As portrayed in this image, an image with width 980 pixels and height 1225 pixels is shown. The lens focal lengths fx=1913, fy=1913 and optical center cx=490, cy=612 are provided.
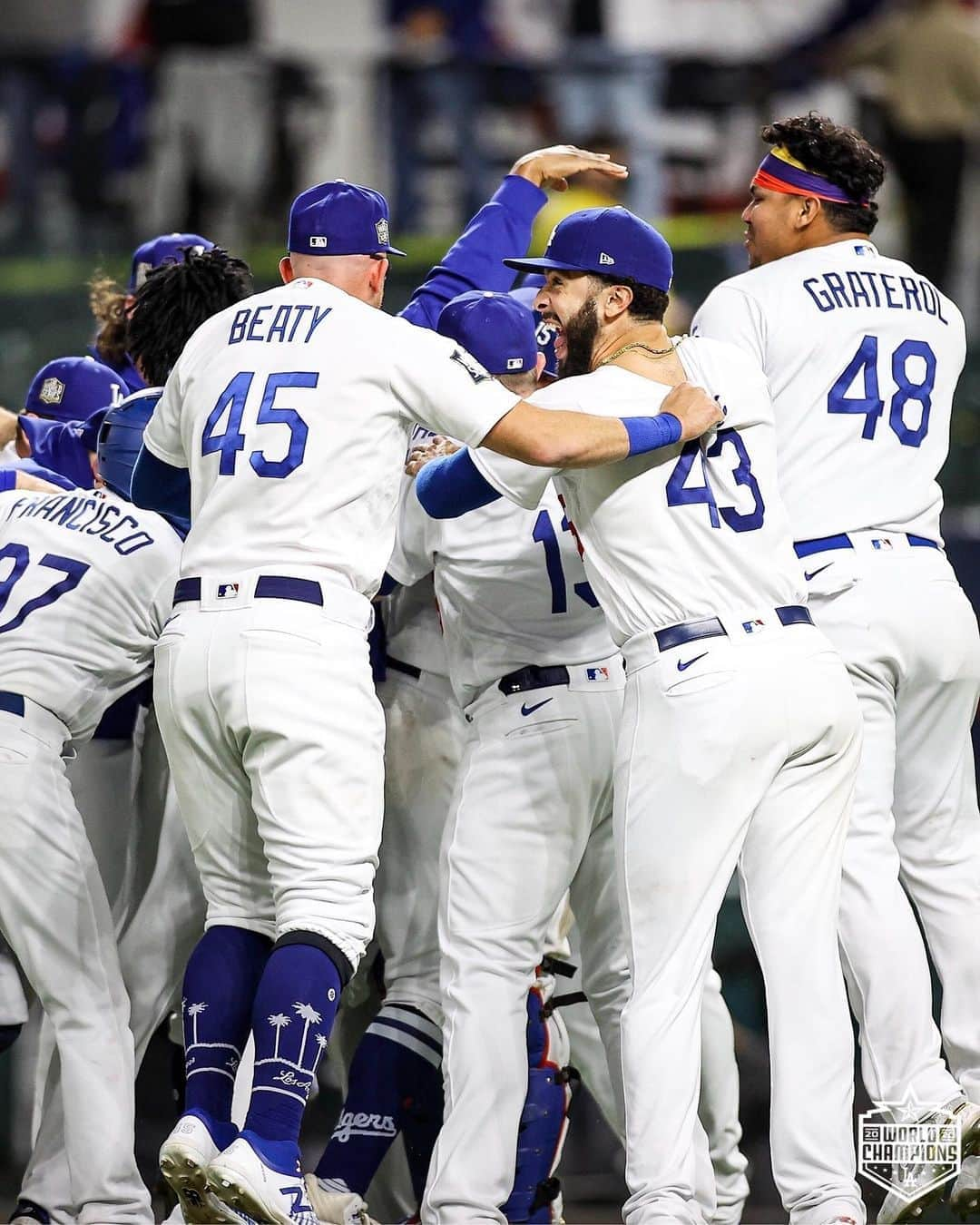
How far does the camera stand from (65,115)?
10.4m

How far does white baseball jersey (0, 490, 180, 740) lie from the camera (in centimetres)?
487

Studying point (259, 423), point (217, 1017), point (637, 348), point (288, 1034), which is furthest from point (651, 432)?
point (217, 1017)

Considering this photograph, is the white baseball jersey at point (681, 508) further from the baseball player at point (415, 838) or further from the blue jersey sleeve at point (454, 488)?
the baseball player at point (415, 838)

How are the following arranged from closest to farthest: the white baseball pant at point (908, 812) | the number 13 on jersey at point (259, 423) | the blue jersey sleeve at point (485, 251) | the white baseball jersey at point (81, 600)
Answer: the number 13 on jersey at point (259, 423), the white baseball pant at point (908, 812), the white baseball jersey at point (81, 600), the blue jersey sleeve at point (485, 251)

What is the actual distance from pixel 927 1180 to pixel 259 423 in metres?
2.30

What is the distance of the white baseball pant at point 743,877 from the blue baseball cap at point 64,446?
2.13 metres

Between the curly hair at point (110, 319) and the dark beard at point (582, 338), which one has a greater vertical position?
the curly hair at point (110, 319)

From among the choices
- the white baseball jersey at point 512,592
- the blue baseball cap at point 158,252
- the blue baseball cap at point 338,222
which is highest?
the blue baseball cap at point 158,252

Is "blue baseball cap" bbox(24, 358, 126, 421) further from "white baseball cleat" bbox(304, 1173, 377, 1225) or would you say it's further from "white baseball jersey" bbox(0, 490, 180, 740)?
"white baseball cleat" bbox(304, 1173, 377, 1225)

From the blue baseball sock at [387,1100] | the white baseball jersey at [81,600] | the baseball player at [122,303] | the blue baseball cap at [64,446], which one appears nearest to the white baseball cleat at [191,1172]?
the blue baseball sock at [387,1100]

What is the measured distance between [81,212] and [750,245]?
6007 millimetres

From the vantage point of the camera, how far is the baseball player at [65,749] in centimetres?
462

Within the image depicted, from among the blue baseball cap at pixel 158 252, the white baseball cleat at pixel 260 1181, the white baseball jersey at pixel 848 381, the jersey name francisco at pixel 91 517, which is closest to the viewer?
the white baseball cleat at pixel 260 1181

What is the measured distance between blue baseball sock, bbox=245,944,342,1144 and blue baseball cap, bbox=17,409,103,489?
2.03m
